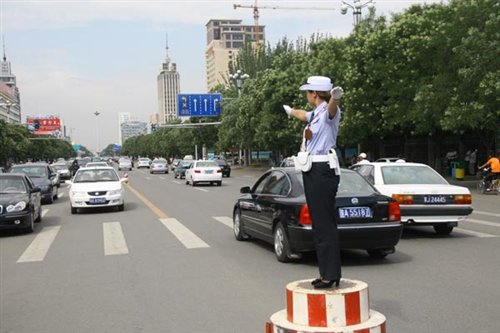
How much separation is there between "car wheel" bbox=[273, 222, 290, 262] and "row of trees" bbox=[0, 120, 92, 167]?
62676mm

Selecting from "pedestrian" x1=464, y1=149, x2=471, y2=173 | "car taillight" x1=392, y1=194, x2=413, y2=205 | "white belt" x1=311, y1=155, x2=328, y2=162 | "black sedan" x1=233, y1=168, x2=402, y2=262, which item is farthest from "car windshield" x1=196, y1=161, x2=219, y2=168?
"white belt" x1=311, y1=155, x2=328, y2=162

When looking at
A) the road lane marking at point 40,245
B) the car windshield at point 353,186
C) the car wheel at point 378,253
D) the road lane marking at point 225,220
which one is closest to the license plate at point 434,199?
the car windshield at point 353,186

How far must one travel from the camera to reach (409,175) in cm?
1277

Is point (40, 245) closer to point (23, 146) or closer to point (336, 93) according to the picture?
point (336, 93)

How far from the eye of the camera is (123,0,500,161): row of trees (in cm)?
2388

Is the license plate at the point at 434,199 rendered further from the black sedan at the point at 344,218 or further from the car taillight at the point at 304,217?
the car taillight at the point at 304,217

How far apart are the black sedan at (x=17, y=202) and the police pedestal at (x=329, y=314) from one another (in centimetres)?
1087

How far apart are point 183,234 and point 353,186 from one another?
4.80m

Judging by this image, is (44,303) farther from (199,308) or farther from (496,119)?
(496,119)

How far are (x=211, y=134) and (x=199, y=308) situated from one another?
75883 millimetres

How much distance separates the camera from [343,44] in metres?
39.1

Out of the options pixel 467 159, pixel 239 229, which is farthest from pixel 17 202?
pixel 467 159

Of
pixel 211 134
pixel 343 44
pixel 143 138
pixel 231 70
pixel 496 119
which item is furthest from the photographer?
pixel 143 138

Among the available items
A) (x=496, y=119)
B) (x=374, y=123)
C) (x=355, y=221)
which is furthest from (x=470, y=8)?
(x=355, y=221)
